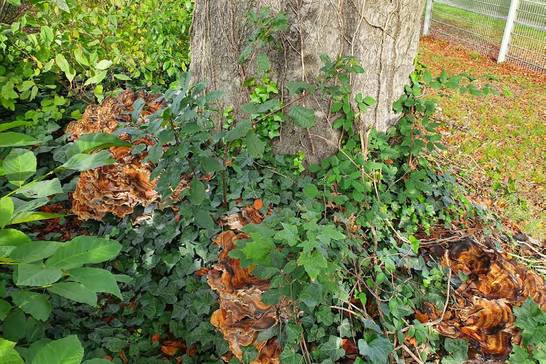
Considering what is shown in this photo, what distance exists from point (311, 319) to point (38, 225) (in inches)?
79.0

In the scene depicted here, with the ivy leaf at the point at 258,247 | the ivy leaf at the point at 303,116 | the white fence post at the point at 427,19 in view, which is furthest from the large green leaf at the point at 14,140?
the white fence post at the point at 427,19

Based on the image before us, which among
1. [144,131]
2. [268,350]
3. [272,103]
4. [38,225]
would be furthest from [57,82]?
[268,350]

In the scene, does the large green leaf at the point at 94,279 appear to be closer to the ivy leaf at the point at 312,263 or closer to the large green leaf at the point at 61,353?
the large green leaf at the point at 61,353

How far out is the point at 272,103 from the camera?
7.08 feet

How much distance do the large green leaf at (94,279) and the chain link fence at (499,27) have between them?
1046 cm

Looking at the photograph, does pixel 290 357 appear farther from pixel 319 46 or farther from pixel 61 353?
pixel 319 46

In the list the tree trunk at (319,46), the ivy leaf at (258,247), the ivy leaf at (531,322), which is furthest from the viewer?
the tree trunk at (319,46)

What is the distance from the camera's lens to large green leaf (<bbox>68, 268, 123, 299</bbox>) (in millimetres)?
880

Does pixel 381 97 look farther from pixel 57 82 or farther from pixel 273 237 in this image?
pixel 57 82

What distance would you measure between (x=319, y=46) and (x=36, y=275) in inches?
83.0

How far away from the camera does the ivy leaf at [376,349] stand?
1.93 metres

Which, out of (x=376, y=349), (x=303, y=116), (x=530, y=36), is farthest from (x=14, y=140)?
(x=530, y=36)

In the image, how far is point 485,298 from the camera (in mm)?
2221

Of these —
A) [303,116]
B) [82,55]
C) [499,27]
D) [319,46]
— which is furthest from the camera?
[499,27]
